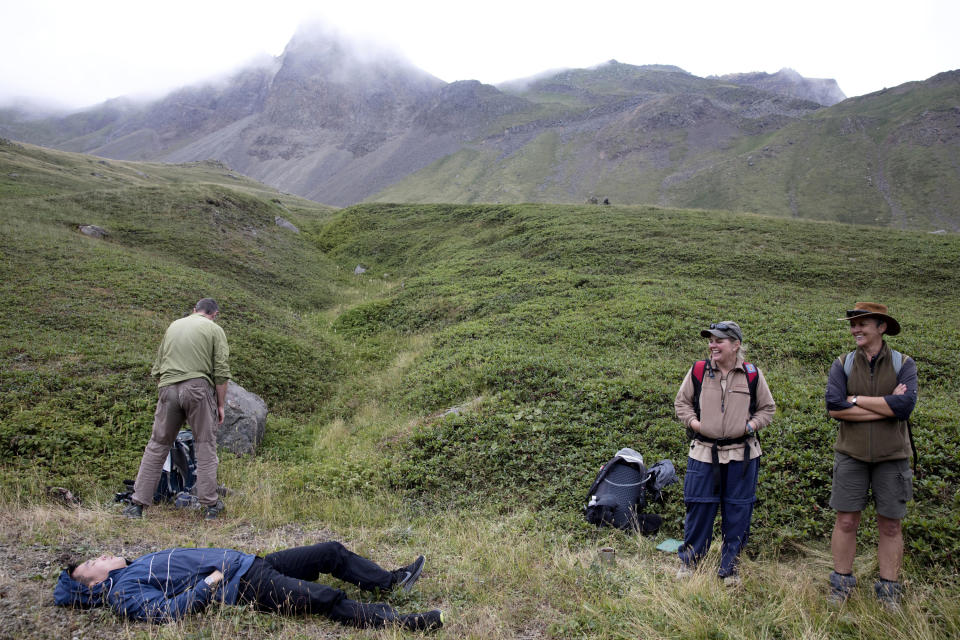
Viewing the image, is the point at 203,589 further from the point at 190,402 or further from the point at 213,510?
the point at 190,402

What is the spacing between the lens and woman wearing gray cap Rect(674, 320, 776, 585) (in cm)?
531

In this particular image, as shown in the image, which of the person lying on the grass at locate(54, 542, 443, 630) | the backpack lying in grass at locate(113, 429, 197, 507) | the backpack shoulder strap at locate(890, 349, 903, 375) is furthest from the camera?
the backpack lying in grass at locate(113, 429, 197, 507)

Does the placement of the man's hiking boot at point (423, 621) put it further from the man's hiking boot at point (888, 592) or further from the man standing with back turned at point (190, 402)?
the man's hiking boot at point (888, 592)

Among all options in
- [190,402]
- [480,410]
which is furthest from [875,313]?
[190,402]

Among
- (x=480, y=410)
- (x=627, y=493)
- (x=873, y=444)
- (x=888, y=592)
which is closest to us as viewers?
(x=888, y=592)

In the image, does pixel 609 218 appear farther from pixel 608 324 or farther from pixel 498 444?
pixel 498 444

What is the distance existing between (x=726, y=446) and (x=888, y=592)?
1914 millimetres

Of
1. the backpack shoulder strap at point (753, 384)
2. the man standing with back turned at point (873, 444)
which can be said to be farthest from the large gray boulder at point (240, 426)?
the man standing with back turned at point (873, 444)

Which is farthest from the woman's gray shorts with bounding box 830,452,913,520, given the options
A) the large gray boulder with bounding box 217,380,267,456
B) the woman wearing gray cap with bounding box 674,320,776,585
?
the large gray boulder with bounding box 217,380,267,456

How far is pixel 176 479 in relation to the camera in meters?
7.44

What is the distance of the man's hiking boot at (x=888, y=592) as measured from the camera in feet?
15.0

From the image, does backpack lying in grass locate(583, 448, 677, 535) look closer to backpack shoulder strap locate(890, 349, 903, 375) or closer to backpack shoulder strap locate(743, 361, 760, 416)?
backpack shoulder strap locate(743, 361, 760, 416)

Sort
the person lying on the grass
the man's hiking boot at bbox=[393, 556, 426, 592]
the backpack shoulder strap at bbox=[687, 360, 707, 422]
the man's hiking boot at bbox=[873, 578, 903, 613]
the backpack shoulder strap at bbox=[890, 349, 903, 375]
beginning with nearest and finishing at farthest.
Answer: the person lying on the grass
the man's hiking boot at bbox=[873, 578, 903, 613]
the backpack shoulder strap at bbox=[890, 349, 903, 375]
the man's hiking boot at bbox=[393, 556, 426, 592]
the backpack shoulder strap at bbox=[687, 360, 707, 422]

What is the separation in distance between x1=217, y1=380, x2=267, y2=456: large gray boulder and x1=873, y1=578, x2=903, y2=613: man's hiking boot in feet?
32.9
